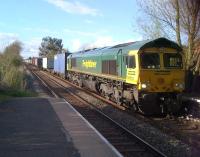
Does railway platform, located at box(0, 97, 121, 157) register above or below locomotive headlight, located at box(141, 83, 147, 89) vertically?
below

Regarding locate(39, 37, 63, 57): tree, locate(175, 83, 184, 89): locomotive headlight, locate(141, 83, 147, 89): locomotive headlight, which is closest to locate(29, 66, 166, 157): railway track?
locate(141, 83, 147, 89): locomotive headlight

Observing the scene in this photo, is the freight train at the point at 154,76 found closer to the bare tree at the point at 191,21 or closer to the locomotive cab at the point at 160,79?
the locomotive cab at the point at 160,79

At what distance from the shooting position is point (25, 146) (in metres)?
10.8

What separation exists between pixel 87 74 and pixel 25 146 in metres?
24.2

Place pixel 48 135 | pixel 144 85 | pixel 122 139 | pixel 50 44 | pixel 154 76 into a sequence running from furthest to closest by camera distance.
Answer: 1. pixel 50 44
2. pixel 154 76
3. pixel 144 85
4. pixel 122 139
5. pixel 48 135

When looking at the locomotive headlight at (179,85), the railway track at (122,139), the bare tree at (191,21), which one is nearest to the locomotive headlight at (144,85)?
the locomotive headlight at (179,85)

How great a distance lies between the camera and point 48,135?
41.3ft

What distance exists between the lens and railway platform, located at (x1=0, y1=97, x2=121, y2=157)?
10.3 m

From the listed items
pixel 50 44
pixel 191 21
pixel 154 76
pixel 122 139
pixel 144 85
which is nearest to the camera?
pixel 122 139

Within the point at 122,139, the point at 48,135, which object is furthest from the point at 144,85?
the point at 48,135

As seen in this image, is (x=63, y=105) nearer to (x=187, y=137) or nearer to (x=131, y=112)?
(x=131, y=112)

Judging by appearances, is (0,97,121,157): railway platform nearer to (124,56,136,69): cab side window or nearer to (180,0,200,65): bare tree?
(124,56,136,69): cab side window

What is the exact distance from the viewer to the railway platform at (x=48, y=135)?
10.3 m

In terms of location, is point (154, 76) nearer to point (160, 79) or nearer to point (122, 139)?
point (160, 79)
